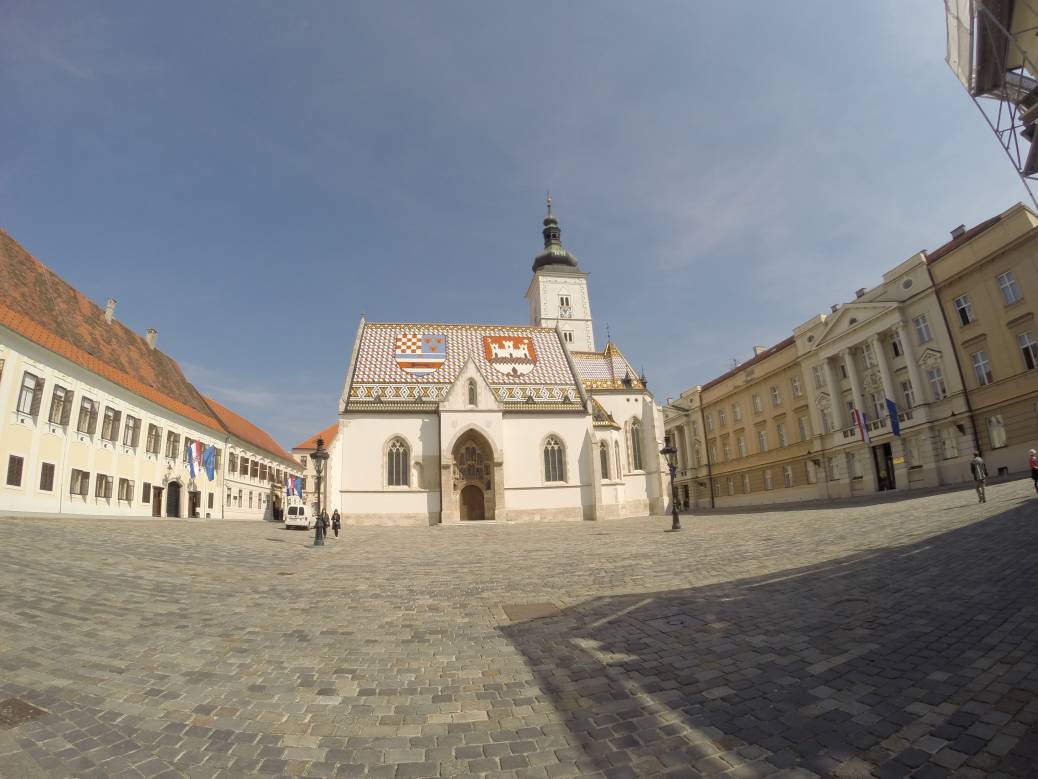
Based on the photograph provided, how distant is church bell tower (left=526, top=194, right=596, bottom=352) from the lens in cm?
5969

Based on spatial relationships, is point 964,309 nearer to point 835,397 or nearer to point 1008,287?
point 1008,287

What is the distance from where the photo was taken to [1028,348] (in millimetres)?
25266

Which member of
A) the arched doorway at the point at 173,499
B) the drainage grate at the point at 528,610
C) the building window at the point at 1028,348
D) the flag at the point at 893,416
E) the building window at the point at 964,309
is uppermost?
the building window at the point at 964,309

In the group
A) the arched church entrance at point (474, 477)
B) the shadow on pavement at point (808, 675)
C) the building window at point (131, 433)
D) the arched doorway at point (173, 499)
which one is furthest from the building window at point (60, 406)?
the shadow on pavement at point (808, 675)

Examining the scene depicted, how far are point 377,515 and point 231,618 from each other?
2616cm

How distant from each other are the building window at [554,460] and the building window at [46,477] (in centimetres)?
2632

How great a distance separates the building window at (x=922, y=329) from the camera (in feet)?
99.7

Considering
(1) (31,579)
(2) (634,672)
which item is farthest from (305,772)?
(1) (31,579)

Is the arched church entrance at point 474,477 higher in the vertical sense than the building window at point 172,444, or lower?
lower

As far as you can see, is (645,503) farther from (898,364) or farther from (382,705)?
(382,705)

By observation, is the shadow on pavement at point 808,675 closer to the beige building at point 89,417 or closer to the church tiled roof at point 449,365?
the beige building at point 89,417

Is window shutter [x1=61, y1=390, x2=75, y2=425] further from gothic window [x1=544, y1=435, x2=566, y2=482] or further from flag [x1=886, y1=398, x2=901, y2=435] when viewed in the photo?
flag [x1=886, y1=398, x2=901, y2=435]

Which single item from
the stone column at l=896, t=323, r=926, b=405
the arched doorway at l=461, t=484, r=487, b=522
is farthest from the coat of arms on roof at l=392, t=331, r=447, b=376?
the stone column at l=896, t=323, r=926, b=405

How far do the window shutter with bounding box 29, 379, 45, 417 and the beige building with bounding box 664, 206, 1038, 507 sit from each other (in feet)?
146
